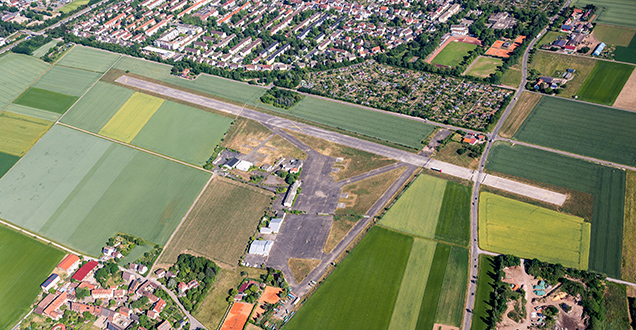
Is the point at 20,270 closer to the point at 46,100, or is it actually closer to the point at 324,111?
the point at 46,100

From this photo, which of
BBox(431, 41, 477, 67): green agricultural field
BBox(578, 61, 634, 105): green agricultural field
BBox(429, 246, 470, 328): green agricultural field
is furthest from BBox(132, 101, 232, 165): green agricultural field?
BBox(578, 61, 634, 105): green agricultural field

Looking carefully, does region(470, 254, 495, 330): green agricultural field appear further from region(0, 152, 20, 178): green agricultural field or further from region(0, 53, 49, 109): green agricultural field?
region(0, 53, 49, 109): green agricultural field

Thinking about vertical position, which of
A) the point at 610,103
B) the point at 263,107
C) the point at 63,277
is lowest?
the point at 63,277

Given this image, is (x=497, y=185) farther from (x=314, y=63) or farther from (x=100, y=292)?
(x=100, y=292)

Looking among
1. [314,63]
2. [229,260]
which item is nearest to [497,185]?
[229,260]

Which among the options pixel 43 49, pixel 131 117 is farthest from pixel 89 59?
pixel 131 117

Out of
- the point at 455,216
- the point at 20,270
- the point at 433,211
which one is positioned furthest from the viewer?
the point at 433,211

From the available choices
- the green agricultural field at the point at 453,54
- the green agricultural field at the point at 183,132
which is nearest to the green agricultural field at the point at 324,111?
the green agricultural field at the point at 183,132
